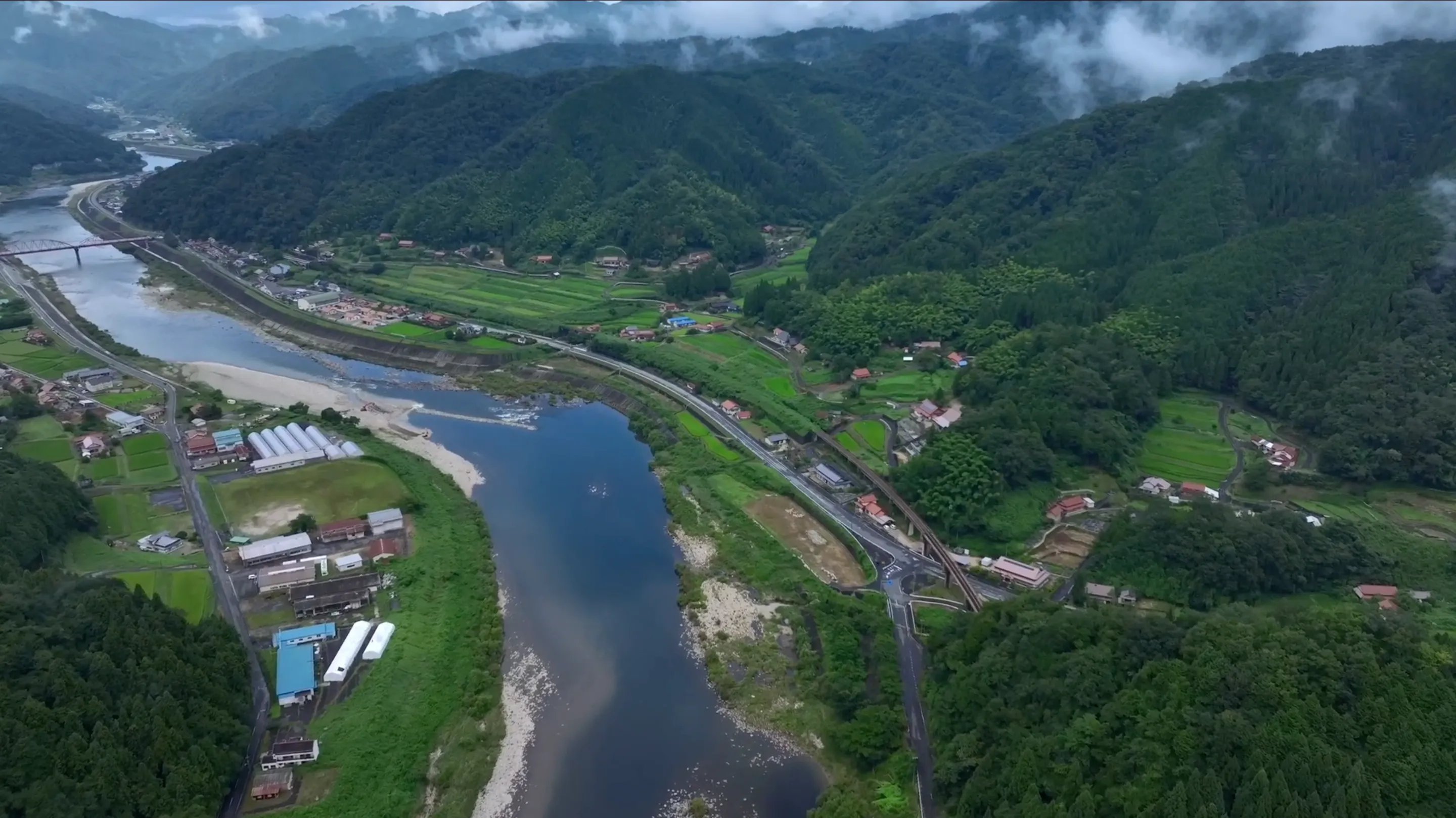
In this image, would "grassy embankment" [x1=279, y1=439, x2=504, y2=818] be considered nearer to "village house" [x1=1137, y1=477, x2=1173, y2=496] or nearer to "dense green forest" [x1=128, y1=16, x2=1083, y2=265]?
"village house" [x1=1137, y1=477, x2=1173, y2=496]

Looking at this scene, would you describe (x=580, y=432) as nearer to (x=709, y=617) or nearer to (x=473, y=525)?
(x=473, y=525)

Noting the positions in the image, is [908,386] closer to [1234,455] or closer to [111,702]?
[1234,455]

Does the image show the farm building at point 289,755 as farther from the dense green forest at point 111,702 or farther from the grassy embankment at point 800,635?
the grassy embankment at point 800,635

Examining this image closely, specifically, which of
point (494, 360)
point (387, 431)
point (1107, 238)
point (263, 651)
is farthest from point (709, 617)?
point (1107, 238)

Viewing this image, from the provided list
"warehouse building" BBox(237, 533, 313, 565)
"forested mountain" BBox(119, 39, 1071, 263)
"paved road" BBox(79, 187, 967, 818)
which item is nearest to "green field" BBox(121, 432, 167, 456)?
"warehouse building" BBox(237, 533, 313, 565)

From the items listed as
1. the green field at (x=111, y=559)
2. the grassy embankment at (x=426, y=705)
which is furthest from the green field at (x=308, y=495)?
the grassy embankment at (x=426, y=705)
